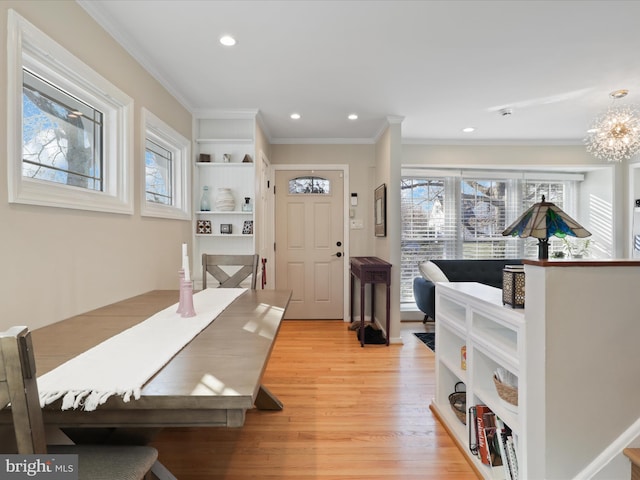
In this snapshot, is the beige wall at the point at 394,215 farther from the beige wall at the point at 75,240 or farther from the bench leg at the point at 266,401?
the beige wall at the point at 75,240

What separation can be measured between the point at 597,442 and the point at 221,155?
3.52m

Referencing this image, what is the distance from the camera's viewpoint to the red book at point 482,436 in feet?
5.21

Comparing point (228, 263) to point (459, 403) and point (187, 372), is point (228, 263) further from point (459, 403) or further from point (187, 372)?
point (459, 403)

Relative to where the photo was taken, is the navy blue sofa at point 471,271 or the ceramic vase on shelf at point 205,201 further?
the navy blue sofa at point 471,271

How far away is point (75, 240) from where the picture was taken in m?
1.74

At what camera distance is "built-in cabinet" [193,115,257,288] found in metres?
3.45

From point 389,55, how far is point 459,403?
7.67ft

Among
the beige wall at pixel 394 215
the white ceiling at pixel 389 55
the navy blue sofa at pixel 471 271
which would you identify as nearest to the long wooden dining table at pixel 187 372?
the white ceiling at pixel 389 55

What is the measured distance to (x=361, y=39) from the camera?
2.13 m

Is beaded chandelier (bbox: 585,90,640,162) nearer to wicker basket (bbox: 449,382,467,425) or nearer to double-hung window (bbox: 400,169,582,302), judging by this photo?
double-hung window (bbox: 400,169,582,302)

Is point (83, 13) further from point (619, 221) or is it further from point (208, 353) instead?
point (619, 221)

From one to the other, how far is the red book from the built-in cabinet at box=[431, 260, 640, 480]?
0.24 m

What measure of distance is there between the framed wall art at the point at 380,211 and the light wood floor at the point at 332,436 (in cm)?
153

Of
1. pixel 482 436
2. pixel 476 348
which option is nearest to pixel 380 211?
pixel 476 348
